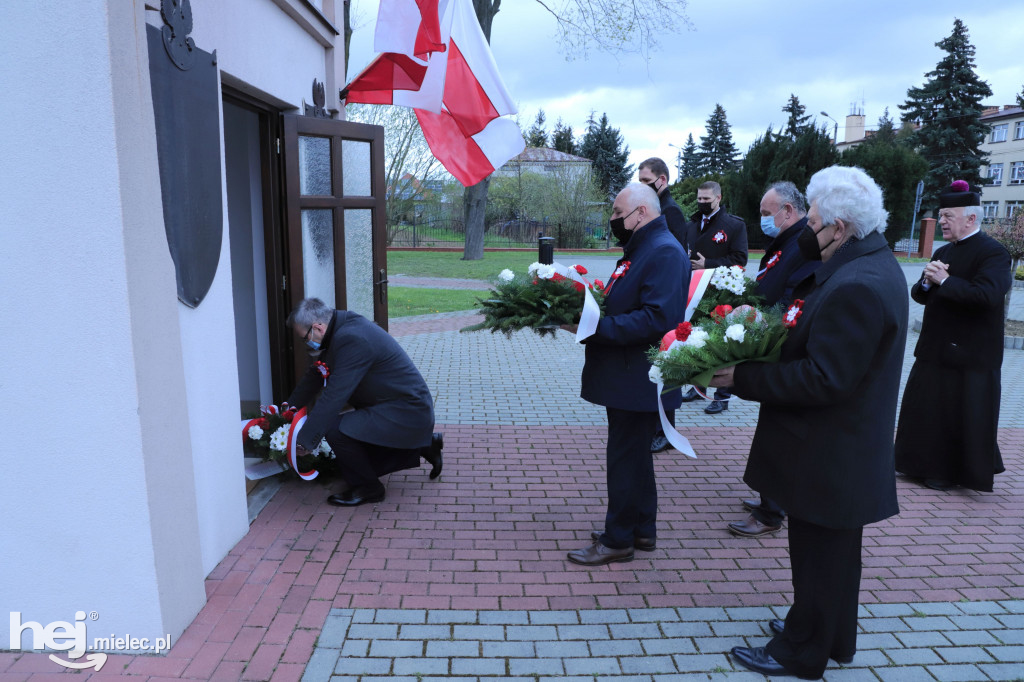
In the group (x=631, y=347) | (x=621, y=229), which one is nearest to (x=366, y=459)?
(x=631, y=347)

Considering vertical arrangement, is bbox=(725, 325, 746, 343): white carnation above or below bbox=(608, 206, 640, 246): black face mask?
below

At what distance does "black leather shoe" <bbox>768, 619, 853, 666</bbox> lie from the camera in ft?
10.6

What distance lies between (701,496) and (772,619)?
1686mm

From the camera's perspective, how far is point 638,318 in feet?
12.3

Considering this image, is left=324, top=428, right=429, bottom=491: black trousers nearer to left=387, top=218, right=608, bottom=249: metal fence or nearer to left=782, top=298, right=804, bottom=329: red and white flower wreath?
left=782, top=298, right=804, bottom=329: red and white flower wreath

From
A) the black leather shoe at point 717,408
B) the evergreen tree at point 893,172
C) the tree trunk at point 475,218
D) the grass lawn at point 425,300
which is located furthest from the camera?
the evergreen tree at point 893,172

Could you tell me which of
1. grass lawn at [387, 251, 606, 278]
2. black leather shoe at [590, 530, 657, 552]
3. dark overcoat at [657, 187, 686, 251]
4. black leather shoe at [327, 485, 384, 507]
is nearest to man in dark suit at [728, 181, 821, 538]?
black leather shoe at [590, 530, 657, 552]

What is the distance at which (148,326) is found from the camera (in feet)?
9.93

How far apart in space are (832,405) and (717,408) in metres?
4.77

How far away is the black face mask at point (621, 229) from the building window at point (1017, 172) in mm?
63559

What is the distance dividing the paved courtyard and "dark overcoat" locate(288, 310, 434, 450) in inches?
21.1

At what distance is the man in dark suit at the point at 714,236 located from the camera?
705 cm

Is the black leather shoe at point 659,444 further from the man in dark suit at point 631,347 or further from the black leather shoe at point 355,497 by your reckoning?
the black leather shoe at point 355,497

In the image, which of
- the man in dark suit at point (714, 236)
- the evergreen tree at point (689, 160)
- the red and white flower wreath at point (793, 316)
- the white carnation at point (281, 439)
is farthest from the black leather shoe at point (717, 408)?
the evergreen tree at point (689, 160)
